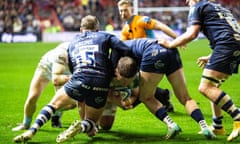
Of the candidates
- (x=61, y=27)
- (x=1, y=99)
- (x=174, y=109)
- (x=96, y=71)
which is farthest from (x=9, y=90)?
(x=61, y=27)

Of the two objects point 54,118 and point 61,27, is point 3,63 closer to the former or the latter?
point 54,118

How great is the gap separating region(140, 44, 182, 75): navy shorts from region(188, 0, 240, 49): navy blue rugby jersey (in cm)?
52

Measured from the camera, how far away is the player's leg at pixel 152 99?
7.30m

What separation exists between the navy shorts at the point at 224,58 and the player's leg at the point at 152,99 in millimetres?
771

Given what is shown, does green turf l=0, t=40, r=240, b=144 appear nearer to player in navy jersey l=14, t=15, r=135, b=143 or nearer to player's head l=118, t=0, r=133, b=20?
player in navy jersey l=14, t=15, r=135, b=143

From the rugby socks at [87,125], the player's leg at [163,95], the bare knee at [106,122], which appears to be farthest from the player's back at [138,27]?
the rugby socks at [87,125]

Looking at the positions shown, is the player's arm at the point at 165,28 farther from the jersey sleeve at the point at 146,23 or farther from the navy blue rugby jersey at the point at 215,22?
the navy blue rugby jersey at the point at 215,22

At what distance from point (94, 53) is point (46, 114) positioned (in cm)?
102

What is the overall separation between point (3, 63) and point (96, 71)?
13938 millimetres

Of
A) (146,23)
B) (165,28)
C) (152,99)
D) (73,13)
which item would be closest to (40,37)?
(73,13)

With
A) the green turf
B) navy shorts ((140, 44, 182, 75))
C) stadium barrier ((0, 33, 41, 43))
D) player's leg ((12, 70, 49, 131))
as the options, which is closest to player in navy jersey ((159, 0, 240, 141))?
navy shorts ((140, 44, 182, 75))

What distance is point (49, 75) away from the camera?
8195 mm

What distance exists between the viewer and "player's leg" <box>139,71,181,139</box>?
23.9 feet

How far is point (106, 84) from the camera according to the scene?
7.06 m
